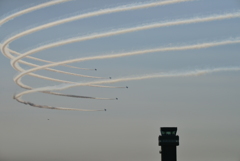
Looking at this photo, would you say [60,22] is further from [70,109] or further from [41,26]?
[70,109]

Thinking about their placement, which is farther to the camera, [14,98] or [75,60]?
[14,98]

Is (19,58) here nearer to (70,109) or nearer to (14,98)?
(14,98)

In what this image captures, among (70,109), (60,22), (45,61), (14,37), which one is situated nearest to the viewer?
(60,22)

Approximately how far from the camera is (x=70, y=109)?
431ft

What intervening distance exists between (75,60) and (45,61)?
1521 centimetres

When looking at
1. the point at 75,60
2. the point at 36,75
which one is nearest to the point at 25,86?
the point at 36,75

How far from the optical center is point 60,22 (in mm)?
95125

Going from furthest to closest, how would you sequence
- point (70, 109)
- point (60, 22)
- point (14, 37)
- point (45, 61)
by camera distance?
point (70, 109) → point (45, 61) → point (14, 37) → point (60, 22)

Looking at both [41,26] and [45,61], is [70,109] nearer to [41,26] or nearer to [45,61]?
[45,61]

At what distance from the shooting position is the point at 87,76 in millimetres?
120125

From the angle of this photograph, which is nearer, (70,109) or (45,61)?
(45,61)

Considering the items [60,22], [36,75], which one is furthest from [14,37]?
[36,75]

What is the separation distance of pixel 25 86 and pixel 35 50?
21.1 metres

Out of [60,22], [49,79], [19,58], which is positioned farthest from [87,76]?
[60,22]
